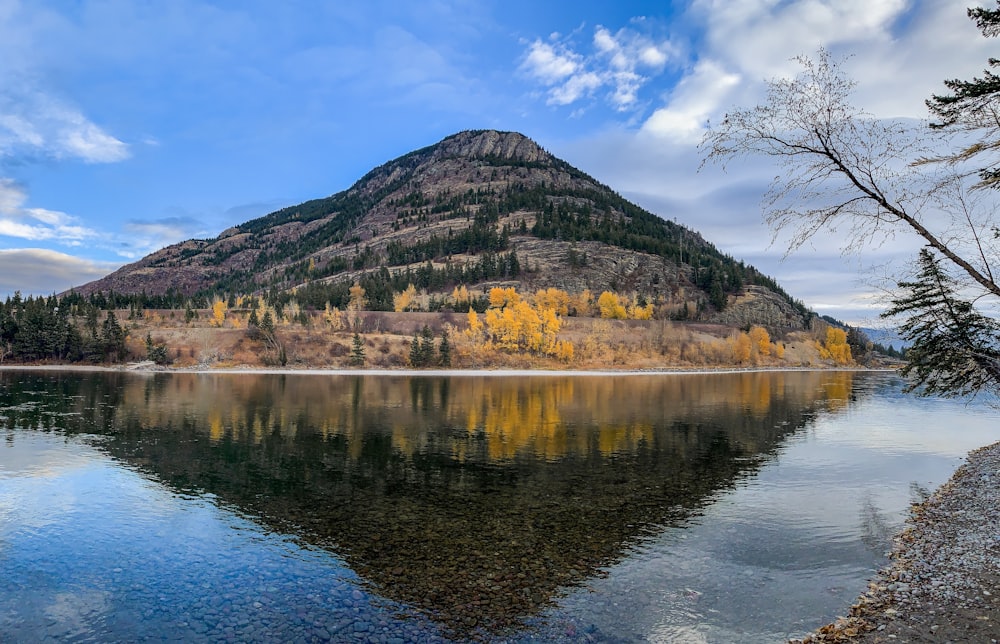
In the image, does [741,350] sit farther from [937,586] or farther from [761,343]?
[937,586]

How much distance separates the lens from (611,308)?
182000 millimetres

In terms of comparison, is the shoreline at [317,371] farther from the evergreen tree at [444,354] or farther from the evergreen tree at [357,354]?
the evergreen tree at [357,354]

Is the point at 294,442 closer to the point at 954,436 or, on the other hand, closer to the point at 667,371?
the point at 954,436

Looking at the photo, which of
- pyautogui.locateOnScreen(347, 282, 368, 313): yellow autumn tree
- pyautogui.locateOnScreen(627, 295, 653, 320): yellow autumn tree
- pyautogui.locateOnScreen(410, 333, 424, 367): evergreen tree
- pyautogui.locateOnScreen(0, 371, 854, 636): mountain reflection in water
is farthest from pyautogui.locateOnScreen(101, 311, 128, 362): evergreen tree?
pyautogui.locateOnScreen(627, 295, 653, 320): yellow autumn tree

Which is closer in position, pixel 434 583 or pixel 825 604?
pixel 825 604

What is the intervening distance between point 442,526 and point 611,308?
167 m

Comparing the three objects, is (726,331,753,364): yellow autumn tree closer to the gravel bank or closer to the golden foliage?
the golden foliage

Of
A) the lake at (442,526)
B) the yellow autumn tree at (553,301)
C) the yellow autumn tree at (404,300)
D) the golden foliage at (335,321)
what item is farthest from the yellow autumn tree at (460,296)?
the lake at (442,526)

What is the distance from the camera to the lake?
44.2ft

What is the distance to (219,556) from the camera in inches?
681

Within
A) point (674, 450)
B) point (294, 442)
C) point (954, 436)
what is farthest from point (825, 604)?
point (954, 436)

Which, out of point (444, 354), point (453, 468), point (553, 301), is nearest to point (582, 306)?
point (553, 301)

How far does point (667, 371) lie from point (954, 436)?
306 ft

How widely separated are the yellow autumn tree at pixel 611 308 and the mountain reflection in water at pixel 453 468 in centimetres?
11364
